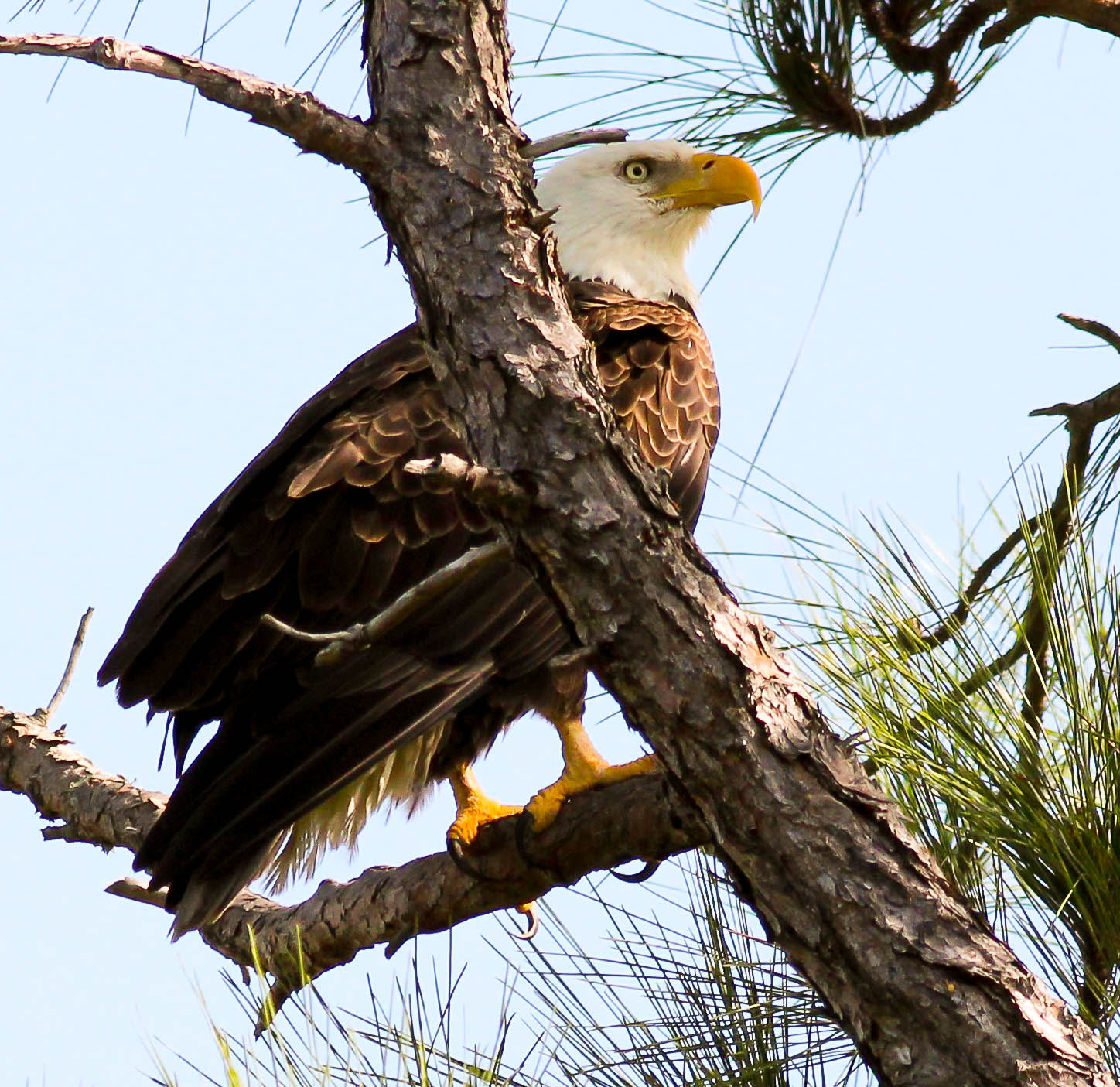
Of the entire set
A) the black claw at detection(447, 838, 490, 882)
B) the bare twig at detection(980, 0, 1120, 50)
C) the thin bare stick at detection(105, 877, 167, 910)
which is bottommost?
the black claw at detection(447, 838, 490, 882)

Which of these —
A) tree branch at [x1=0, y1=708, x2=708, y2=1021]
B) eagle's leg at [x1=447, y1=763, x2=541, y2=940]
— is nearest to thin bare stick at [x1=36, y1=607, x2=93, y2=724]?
tree branch at [x1=0, y1=708, x2=708, y2=1021]

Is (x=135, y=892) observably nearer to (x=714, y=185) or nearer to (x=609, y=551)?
(x=609, y=551)

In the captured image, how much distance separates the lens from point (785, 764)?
1.80m

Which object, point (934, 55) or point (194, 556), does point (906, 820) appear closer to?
point (934, 55)

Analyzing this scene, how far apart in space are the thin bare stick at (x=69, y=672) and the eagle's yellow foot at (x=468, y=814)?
805 mm

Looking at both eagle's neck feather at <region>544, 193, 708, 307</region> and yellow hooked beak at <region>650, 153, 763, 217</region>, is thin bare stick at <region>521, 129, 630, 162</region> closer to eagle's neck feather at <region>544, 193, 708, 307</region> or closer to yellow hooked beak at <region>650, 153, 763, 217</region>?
yellow hooked beak at <region>650, 153, 763, 217</region>

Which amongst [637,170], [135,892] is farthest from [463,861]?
[637,170]

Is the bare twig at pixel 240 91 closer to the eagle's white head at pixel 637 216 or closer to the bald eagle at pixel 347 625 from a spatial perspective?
the bald eagle at pixel 347 625

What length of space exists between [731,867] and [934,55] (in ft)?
5.29

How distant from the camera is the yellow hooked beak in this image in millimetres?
3994

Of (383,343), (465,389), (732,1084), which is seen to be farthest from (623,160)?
(732,1084)

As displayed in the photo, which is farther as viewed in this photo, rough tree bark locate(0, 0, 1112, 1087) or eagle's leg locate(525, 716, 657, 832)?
eagle's leg locate(525, 716, 657, 832)

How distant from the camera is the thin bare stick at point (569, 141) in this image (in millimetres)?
1797

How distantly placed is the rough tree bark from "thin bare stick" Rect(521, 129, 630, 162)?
3 centimetres
